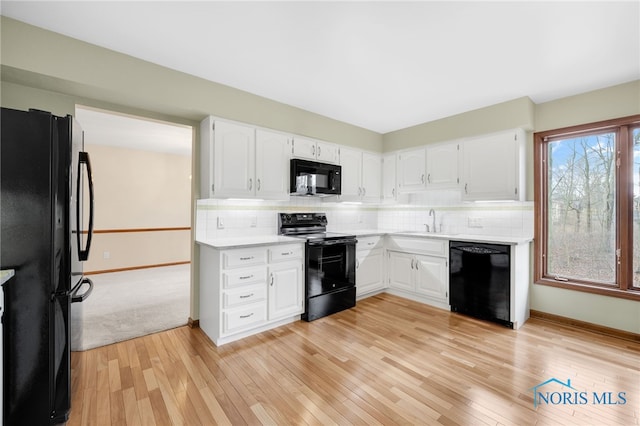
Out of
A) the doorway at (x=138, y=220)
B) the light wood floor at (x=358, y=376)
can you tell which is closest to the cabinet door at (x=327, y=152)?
the doorway at (x=138, y=220)

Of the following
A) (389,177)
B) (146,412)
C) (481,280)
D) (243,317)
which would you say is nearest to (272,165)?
(243,317)

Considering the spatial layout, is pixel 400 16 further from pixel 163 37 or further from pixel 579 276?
pixel 579 276

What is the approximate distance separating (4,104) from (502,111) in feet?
15.0

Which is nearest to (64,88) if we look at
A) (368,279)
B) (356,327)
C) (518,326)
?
(356,327)

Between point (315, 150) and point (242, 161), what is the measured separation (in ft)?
3.43

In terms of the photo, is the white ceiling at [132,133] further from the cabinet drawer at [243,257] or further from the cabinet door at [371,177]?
the cabinet door at [371,177]

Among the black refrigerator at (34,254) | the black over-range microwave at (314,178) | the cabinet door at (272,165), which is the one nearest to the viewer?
the black refrigerator at (34,254)

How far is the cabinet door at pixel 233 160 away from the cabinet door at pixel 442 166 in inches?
94.1

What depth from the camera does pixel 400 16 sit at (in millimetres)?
1871

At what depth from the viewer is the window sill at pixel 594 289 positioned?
2.81m

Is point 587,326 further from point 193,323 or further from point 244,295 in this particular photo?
point 193,323

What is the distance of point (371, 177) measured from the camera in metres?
4.47

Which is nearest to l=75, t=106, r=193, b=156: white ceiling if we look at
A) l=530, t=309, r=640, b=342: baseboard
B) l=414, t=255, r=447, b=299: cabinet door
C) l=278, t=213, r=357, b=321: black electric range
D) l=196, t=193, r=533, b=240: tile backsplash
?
l=196, t=193, r=533, b=240: tile backsplash

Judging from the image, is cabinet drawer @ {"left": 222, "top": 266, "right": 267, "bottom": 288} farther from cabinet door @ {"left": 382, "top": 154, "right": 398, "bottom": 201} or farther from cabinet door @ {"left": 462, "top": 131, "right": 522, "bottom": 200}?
cabinet door @ {"left": 462, "top": 131, "right": 522, "bottom": 200}
